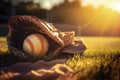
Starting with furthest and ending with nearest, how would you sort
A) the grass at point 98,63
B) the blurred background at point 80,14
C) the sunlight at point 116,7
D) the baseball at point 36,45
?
the blurred background at point 80,14 < the sunlight at point 116,7 < the baseball at point 36,45 < the grass at point 98,63

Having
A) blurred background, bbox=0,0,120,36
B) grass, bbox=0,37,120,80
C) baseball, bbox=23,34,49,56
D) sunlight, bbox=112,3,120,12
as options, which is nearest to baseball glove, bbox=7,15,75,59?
baseball, bbox=23,34,49,56

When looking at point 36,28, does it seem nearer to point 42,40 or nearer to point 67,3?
point 42,40

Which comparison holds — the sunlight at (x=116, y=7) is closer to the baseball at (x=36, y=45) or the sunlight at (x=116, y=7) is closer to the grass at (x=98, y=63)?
the grass at (x=98, y=63)

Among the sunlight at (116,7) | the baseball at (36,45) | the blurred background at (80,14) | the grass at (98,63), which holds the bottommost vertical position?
the grass at (98,63)

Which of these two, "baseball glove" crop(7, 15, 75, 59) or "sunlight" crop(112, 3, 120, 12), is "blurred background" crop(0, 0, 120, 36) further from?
"baseball glove" crop(7, 15, 75, 59)

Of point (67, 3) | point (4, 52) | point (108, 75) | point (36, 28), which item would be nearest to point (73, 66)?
point (108, 75)

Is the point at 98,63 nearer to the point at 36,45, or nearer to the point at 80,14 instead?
the point at 36,45

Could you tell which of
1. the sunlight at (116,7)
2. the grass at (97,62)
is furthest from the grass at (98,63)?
the sunlight at (116,7)
